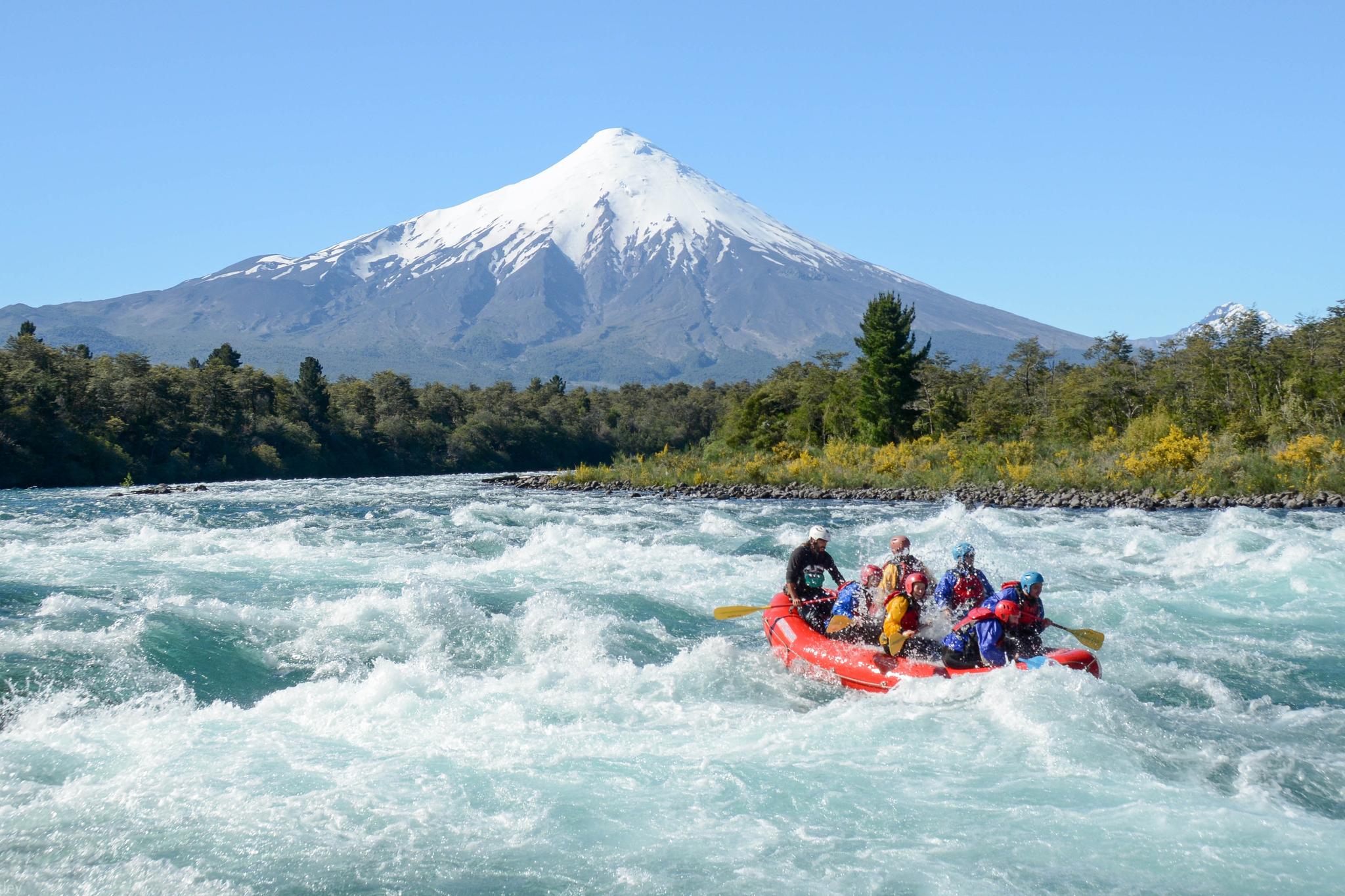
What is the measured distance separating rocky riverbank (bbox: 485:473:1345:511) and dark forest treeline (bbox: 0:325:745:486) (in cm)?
2047

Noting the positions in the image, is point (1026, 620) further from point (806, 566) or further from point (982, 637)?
point (806, 566)

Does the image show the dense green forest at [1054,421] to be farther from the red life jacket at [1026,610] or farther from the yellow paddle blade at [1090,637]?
the red life jacket at [1026,610]

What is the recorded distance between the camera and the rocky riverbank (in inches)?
1156

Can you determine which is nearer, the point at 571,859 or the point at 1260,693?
the point at 571,859

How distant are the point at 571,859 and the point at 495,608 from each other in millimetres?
7547

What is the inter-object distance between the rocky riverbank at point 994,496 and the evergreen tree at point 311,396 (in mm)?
26996

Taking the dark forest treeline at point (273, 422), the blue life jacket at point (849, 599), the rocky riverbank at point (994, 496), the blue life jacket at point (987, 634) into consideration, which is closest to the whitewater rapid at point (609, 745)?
the blue life jacket at point (987, 634)

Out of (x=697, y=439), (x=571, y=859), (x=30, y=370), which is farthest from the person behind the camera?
(x=697, y=439)

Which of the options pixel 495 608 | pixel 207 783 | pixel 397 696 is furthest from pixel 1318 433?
pixel 207 783

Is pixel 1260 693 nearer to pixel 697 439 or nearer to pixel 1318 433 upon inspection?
pixel 1318 433

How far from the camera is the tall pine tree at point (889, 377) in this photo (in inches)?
1946

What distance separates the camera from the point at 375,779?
A: 7957 millimetres

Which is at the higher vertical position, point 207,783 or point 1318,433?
point 1318,433

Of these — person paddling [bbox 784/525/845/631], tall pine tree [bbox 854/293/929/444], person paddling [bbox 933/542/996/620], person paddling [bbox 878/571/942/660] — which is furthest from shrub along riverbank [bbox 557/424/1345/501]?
person paddling [bbox 878/571/942/660]
